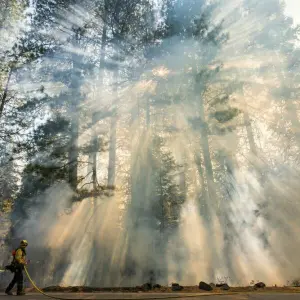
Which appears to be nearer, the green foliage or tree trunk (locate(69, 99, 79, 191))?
tree trunk (locate(69, 99, 79, 191))

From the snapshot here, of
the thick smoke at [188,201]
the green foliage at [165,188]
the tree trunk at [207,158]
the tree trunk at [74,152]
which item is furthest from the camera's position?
the green foliage at [165,188]

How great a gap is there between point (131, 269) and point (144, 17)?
12.2m

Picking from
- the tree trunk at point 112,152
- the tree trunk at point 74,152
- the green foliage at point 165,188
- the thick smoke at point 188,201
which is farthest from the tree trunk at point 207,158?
the tree trunk at point 74,152

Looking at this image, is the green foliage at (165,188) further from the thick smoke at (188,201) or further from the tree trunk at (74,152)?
the tree trunk at (74,152)

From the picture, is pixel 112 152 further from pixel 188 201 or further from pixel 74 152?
pixel 188 201

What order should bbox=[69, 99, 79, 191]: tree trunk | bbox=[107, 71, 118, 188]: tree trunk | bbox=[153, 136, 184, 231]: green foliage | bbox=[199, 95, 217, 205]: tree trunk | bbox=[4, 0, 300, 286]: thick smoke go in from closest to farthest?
bbox=[4, 0, 300, 286]: thick smoke < bbox=[69, 99, 79, 191]: tree trunk < bbox=[107, 71, 118, 188]: tree trunk < bbox=[199, 95, 217, 205]: tree trunk < bbox=[153, 136, 184, 231]: green foliage

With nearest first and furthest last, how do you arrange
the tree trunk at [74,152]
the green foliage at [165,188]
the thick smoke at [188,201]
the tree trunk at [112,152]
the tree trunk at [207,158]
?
the thick smoke at [188,201] < the tree trunk at [74,152] < the tree trunk at [112,152] < the tree trunk at [207,158] < the green foliage at [165,188]

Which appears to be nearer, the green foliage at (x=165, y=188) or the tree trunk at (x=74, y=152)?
the tree trunk at (x=74, y=152)

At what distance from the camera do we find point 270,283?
420 inches

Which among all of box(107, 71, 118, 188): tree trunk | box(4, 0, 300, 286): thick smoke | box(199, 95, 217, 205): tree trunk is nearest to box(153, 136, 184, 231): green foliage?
box(4, 0, 300, 286): thick smoke

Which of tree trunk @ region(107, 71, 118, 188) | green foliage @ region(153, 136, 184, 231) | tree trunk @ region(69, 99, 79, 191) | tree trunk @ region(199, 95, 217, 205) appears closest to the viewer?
tree trunk @ region(69, 99, 79, 191)

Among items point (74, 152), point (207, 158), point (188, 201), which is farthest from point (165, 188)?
point (74, 152)

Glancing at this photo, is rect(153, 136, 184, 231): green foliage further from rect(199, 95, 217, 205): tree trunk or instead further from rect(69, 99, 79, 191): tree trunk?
rect(69, 99, 79, 191): tree trunk

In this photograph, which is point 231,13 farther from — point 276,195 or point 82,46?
point 276,195
